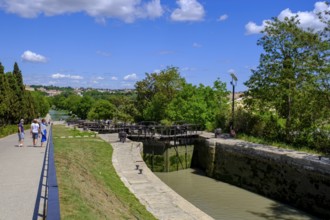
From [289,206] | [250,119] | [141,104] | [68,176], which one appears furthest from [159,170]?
[141,104]

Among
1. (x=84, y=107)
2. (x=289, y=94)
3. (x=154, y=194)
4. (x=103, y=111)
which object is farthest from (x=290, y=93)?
(x=84, y=107)

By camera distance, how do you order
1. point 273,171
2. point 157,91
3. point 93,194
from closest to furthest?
1. point 93,194
2. point 273,171
3. point 157,91

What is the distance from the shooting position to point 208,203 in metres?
18.0

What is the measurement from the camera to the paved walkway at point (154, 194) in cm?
1031

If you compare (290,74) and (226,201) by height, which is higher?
(290,74)

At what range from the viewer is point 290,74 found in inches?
907

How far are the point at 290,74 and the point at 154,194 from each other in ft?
49.2

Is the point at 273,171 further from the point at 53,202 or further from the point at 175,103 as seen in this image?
the point at 175,103

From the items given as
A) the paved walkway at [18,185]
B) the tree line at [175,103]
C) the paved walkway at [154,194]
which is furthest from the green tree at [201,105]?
the paved walkway at [18,185]

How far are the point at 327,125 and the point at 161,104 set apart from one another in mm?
25334

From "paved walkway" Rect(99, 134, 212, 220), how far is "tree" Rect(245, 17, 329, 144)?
11574 millimetres

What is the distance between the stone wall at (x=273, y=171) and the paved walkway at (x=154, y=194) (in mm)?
7702

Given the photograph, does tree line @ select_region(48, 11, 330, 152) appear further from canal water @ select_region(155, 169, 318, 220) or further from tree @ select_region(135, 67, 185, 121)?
tree @ select_region(135, 67, 185, 121)

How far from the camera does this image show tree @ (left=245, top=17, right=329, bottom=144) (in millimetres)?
22531
